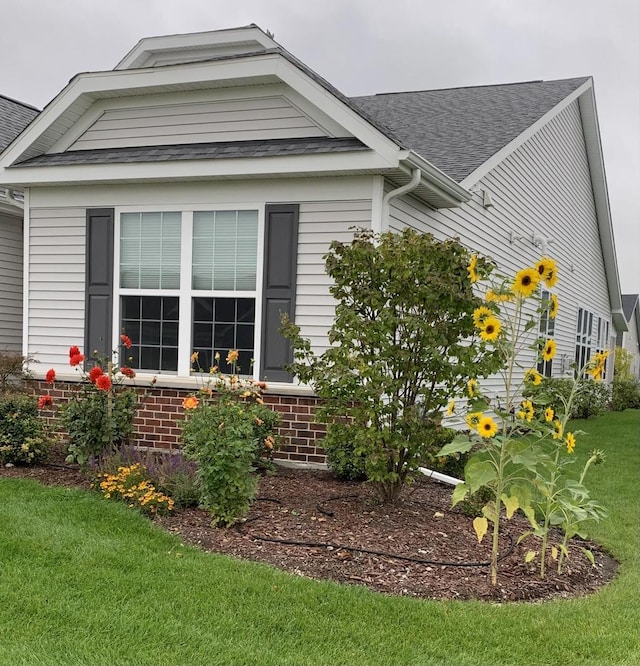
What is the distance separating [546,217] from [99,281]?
8717 mm

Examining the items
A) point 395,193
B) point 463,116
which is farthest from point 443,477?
point 463,116

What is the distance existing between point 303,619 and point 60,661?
112cm

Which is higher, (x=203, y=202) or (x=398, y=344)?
(x=203, y=202)

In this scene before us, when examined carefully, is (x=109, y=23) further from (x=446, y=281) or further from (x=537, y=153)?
(x=446, y=281)

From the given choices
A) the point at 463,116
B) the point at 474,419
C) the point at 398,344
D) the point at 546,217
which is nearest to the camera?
the point at 474,419

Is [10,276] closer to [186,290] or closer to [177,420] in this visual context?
[186,290]

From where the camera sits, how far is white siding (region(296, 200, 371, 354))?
21.7 ft

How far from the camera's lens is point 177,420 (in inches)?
256

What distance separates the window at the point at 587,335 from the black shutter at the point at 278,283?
976 cm

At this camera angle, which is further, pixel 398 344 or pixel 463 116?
pixel 463 116

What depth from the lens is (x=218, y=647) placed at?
293 centimetres

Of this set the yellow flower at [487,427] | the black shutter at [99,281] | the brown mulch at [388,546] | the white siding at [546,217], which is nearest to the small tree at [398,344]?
the brown mulch at [388,546]

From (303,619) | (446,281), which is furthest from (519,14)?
(303,619)

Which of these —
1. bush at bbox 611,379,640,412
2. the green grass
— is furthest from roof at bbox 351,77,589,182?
bush at bbox 611,379,640,412
